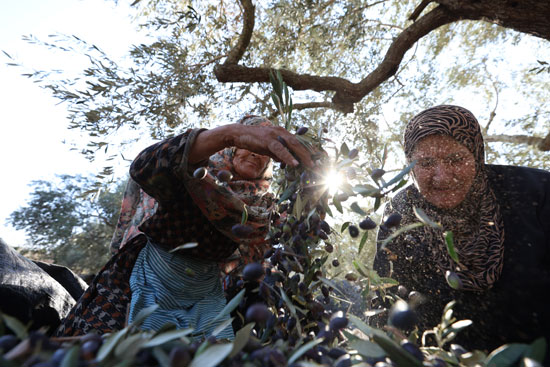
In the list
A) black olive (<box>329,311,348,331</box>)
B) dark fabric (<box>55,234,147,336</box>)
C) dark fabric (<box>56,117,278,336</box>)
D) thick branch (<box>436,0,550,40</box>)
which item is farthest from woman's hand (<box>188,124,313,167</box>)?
thick branch (<box>436,0,550,40</box>)

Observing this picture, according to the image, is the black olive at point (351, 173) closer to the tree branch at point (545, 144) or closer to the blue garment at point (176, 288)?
the blue garment at point (176, 288)

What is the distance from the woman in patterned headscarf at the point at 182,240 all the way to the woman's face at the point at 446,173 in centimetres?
97

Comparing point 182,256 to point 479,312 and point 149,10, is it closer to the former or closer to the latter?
point 479,312

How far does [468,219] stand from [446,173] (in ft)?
1.09

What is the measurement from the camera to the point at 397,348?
57 cm

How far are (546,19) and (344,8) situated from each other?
2582mm

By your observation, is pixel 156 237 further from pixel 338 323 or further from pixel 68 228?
pixel 68 228

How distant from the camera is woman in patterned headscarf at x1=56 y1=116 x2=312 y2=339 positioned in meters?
1.60

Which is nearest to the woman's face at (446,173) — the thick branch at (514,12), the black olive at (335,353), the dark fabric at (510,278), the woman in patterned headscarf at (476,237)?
the woman in patterned headscarf at (476,237)

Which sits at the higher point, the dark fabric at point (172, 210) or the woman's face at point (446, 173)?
the woman's face at point (446, 173)

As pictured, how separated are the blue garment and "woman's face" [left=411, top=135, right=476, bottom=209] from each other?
1.37m

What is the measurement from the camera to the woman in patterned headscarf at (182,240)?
1603 mm

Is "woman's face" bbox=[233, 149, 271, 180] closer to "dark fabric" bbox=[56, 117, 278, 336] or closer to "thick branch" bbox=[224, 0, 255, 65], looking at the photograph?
"dark fabric" bbox=[56, 117, 278, 336]

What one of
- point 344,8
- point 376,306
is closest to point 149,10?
point 344,8
